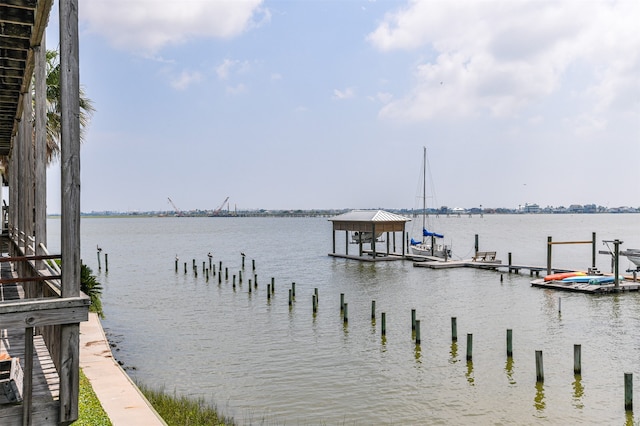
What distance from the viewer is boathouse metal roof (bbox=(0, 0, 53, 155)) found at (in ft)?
26.5

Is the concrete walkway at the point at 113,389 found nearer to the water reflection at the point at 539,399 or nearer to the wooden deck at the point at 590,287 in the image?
the water reflection at the point at 539,399

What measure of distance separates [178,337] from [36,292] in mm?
13025

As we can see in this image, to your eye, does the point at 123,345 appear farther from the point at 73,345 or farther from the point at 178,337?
the point at 73,345

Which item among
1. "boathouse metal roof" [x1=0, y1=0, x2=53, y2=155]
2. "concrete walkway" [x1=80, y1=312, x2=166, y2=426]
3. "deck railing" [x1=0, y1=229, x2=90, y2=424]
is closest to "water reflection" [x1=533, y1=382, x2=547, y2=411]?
"concrete walkway" [x1=80, y1=312, x2=166, y2=426]

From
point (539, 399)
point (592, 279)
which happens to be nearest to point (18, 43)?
point (539, 399)

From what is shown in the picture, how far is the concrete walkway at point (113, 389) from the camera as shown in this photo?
32.5 feet

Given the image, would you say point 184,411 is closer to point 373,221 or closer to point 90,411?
point 90,411

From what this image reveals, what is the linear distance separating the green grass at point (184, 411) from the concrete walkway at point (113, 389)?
3.24 ft

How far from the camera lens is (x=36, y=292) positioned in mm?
9750

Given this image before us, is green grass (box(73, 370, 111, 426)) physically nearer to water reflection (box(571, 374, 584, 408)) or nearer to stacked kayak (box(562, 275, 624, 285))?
water reflection (box(571, 374, 584, 408))

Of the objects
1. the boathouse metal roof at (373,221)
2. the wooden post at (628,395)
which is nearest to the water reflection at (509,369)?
the wooden post at (628,395)

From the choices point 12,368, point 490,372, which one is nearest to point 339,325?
point 490,372

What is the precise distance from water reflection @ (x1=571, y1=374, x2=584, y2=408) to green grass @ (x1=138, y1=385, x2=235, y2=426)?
8.92 metres

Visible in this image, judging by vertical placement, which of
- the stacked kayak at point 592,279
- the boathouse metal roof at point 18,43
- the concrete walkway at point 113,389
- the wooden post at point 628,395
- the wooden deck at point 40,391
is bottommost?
the wooden post at point 628,395
